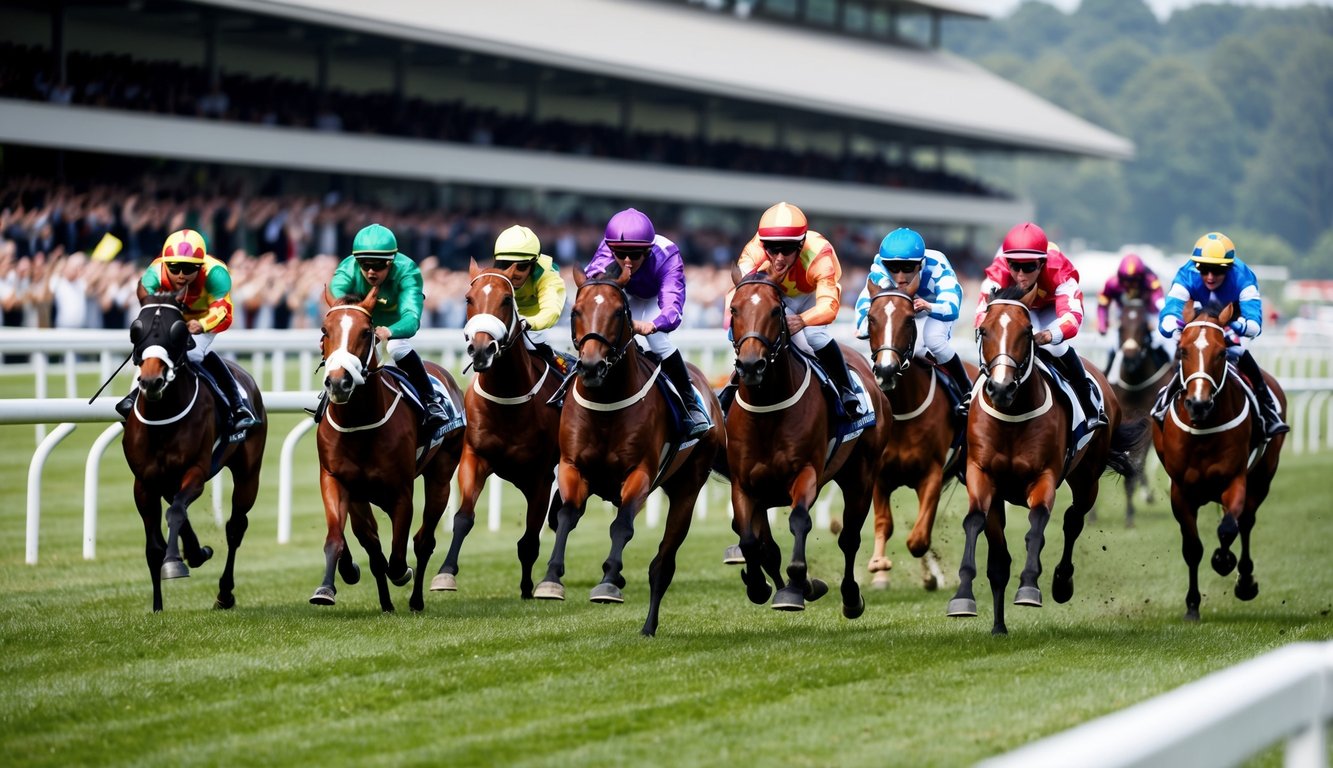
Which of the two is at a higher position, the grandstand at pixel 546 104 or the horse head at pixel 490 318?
the grandstand at pixel 546 104

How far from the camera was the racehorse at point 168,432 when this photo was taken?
277 inches

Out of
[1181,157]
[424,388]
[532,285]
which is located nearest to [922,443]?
[532,285]

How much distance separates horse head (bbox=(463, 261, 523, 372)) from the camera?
6895mm

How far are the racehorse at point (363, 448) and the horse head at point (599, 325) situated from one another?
95cm

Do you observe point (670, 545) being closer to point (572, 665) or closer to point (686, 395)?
point (686, 395)

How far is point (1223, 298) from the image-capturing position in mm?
8383

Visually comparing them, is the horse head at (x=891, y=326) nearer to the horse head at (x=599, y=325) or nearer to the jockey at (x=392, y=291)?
the horse head at (x=599, y=325)

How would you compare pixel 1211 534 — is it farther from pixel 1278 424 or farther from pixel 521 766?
pixel 521 766

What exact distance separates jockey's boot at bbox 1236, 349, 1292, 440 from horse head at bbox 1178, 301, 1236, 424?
0.48 m

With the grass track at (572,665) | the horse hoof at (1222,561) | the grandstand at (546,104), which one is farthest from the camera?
the grandstand at (546,104)

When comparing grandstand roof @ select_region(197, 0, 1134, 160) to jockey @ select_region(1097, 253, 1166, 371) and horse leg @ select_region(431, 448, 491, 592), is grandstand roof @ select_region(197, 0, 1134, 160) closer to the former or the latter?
jockey @ select_region(1097, 253, 1166, 371)

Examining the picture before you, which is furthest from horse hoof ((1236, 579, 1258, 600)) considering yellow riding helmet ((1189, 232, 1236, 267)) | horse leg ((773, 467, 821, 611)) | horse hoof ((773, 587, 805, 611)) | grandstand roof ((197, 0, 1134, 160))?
grandstand roof ((197, 0, 1134, 160))

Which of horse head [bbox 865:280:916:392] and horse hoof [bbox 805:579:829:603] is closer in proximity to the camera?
horse head [bbox 865:280:916:392]

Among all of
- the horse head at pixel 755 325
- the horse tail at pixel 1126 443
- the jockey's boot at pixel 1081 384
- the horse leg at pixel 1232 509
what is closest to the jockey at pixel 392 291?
the horse head at pixel 755 325
